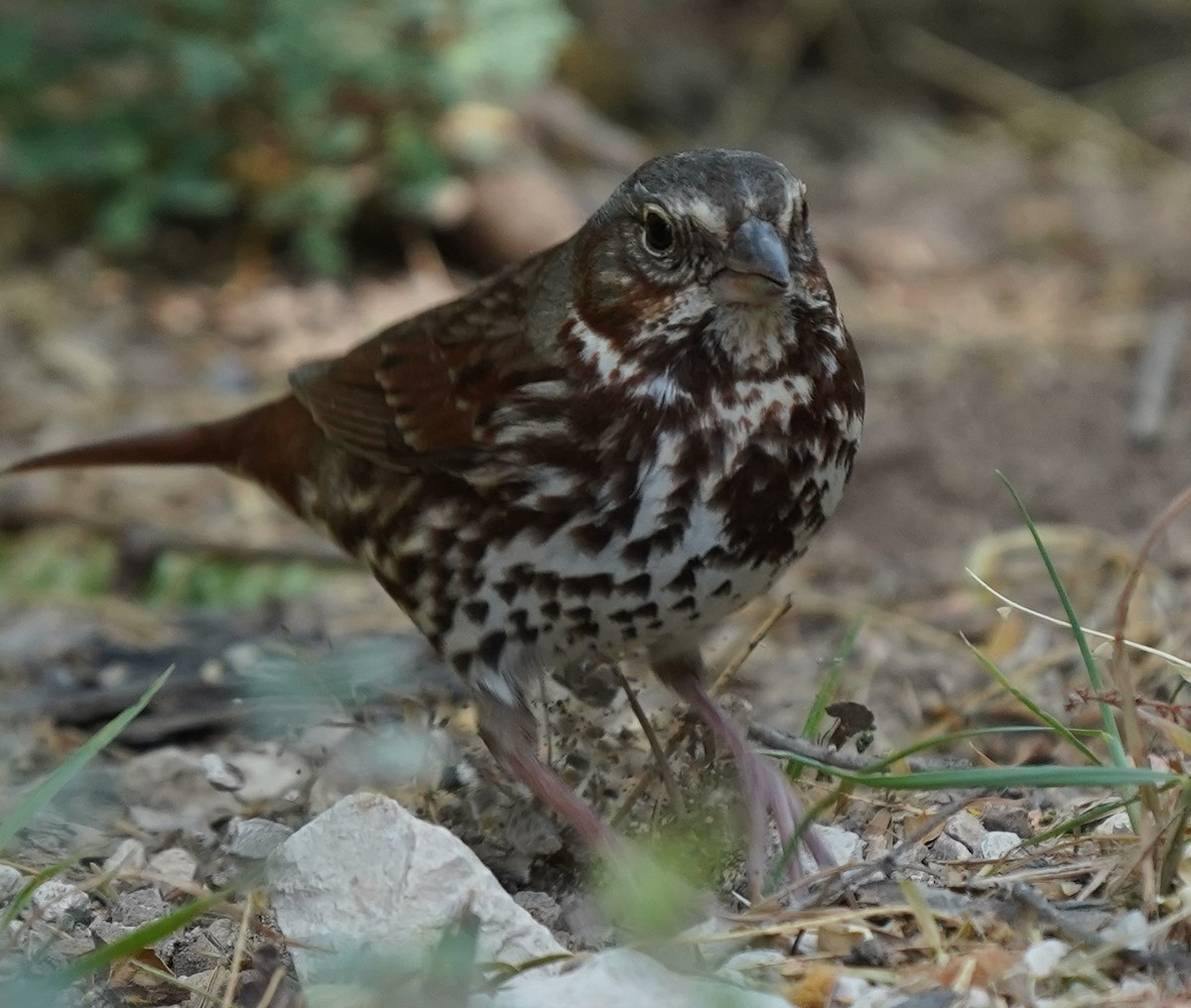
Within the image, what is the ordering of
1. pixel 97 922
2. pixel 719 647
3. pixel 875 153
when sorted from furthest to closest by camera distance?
pixel 875 153, pixel 719 647, pixel 97 922

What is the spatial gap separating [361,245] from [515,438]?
151 inches

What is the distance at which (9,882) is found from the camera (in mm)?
2664

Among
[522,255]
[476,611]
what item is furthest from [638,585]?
[522,255]

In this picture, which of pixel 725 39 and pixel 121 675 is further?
pixel 725 39

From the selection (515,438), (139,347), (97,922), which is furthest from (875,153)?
(97,922)

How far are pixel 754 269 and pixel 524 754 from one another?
0.83 metres

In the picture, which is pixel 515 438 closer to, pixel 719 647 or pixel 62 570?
pixel 719 647

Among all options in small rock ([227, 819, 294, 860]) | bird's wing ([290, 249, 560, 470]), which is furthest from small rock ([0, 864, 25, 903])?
bird's wing ([290, 249, 560, 470])

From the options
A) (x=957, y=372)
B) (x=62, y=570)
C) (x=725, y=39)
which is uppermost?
(x=725, y=39)

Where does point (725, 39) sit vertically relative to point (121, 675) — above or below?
above

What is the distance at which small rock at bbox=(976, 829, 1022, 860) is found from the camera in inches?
99.6

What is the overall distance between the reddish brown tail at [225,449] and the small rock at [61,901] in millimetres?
1060

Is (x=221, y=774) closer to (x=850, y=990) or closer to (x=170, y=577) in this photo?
(x=850, y=990)

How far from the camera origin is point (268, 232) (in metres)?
6.32
